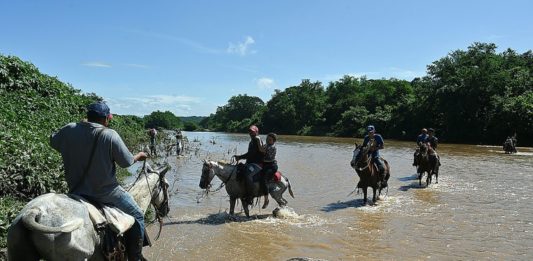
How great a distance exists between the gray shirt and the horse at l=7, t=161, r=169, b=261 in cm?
30

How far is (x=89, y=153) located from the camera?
454cm

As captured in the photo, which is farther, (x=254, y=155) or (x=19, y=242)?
(x=254, y=155)

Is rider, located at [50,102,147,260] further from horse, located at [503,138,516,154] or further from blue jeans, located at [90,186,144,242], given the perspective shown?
horse, located at [503,138,516,154]

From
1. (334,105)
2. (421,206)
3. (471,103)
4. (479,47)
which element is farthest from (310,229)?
(334,105)

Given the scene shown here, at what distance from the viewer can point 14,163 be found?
857cm

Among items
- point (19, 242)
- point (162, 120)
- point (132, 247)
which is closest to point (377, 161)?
point (132, 247)

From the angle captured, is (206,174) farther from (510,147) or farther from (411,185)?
(510,147)

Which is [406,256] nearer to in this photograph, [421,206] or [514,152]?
[421,206]

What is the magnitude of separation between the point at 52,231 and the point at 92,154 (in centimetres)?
92

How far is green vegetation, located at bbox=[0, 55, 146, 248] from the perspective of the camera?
8.27 metres

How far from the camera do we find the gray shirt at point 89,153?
4535 mm

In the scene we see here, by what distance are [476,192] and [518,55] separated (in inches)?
2014

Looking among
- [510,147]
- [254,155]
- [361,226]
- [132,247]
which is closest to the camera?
[132,247]

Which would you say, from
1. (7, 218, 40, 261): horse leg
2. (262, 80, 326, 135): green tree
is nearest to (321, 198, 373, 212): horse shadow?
(7, 218, 40, 261): horse leg
